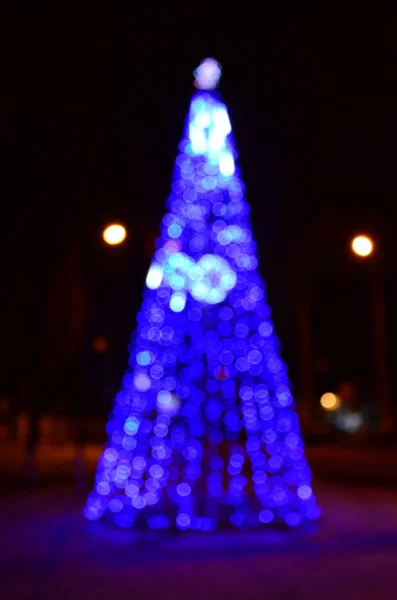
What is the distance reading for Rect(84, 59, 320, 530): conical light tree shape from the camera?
47.0 feet

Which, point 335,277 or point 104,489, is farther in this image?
point 335,277

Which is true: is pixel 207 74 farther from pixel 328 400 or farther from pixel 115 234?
pixel 328 400

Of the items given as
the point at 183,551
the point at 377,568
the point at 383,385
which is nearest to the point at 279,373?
the point at 183,551

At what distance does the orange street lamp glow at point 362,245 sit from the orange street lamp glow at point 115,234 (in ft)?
16.7

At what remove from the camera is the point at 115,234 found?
51.3 ft

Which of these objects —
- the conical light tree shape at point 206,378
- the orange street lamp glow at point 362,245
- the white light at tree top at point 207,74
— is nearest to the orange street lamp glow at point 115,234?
the conical light tree shape at point 206,378

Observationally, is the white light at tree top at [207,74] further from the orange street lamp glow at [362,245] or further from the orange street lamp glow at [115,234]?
the orange street lamp glow at [362,245]

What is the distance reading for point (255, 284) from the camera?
14742 mm

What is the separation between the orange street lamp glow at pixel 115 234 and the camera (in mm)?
15633

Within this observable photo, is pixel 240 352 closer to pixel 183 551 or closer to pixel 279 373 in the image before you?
pixel 279 373

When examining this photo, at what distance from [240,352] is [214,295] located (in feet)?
2.98

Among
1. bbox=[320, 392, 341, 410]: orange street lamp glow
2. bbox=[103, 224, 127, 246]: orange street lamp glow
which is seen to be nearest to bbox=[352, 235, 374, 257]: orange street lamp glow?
bbox=[103, 224, 127, 246]: orange street lamp glow

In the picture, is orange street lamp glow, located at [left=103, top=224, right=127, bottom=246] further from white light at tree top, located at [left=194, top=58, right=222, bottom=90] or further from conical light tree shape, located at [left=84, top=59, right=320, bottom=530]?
→ white light at tree top, located at [left=194, top=58, right=222, bottom=90]

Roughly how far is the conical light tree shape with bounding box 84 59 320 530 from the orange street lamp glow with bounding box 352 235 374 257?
4423 mm
